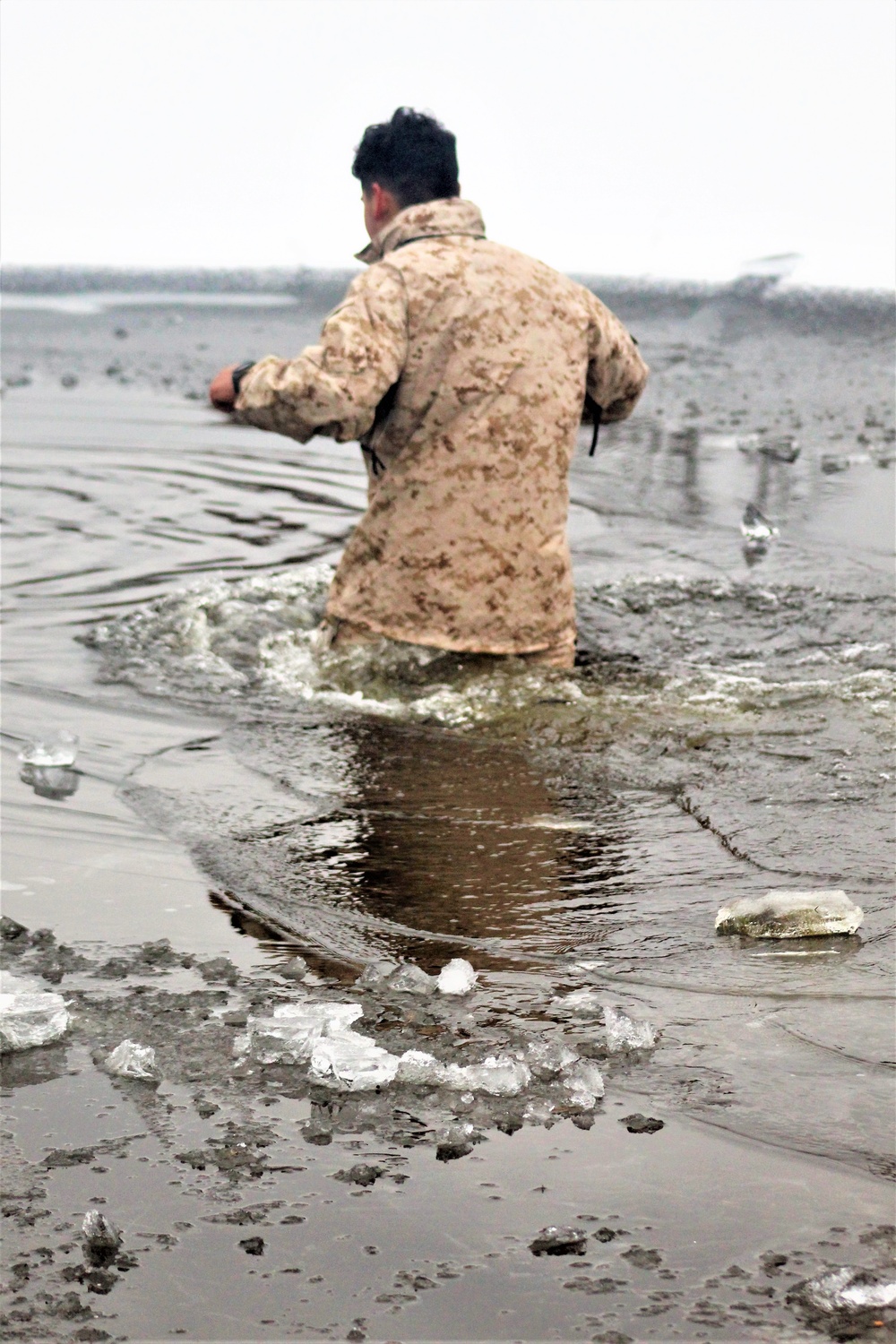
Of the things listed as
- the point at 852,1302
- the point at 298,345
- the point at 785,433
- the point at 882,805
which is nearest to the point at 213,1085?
the point at 852,1302

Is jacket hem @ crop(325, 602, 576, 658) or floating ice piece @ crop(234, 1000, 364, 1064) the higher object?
jacket hem @ crop(325, 602, 576, 658)

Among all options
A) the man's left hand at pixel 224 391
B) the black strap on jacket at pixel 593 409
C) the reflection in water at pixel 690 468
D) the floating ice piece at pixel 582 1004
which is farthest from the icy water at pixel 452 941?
the reflection in water at pixel 690 468

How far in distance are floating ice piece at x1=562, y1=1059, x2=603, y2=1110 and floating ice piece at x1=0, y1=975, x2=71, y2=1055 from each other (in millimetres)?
826

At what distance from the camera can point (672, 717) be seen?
4691mm

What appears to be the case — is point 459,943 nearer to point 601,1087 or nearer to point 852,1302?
point 601,1087

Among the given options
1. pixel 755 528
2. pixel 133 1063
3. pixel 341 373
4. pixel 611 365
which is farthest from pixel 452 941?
pixel 755 528

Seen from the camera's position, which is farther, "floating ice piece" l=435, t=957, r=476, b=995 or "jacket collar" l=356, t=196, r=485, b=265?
"jacket collar" l=356, t=196, r=485, b=265

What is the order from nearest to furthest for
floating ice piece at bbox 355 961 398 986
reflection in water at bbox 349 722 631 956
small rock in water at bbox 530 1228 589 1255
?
small rock in water at bbox 530 1228 589 1255 → floating ice piece at bbox 355 961 398 986 → reflection in water at bbox 349 722 631 956

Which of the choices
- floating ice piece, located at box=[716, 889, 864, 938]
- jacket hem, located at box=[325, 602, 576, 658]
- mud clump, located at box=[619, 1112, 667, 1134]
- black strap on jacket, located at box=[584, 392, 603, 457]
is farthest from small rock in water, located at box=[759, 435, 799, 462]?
mud clump, located at box=[619, 1112, 667, 1134]

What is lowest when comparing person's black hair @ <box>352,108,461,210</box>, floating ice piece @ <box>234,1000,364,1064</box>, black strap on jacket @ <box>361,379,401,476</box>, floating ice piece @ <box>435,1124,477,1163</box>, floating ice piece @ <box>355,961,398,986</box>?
floating ice piece @ <box>435,1124,477,1163</box>

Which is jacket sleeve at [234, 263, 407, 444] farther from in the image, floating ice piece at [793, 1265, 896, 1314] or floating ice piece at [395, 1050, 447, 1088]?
floating ice piece at [793, 1265, 896, 1314]

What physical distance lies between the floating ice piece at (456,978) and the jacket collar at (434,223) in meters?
2.70

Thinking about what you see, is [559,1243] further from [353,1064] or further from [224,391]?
[224,391]

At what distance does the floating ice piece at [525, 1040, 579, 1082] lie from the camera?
2.52 metres
